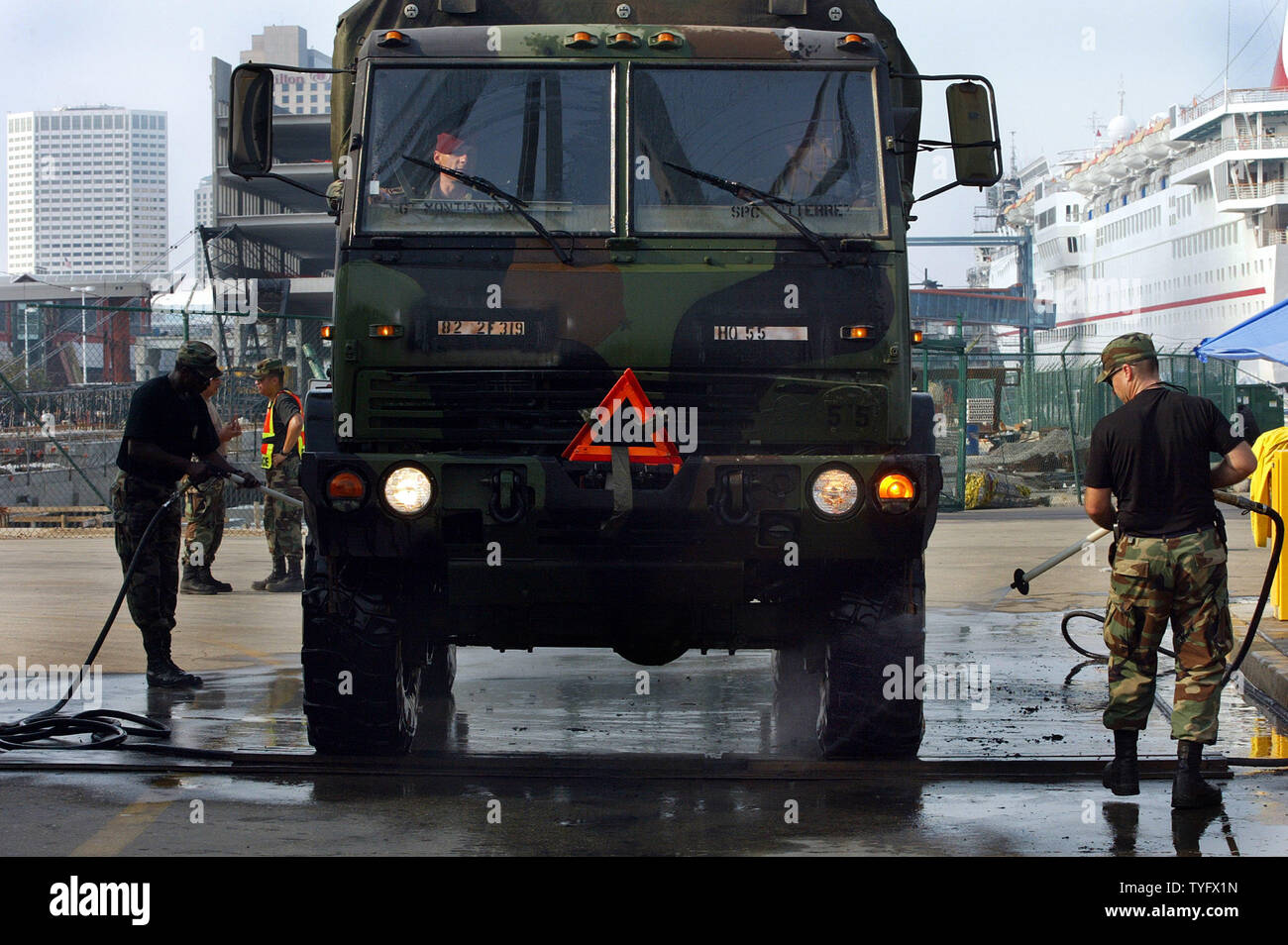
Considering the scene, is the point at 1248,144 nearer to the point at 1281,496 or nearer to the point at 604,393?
the point at 1281,496

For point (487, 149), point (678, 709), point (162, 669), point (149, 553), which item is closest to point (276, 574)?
point (149, 553)

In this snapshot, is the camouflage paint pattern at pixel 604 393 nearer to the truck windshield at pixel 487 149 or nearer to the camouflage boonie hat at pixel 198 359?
the truck windshield at pixel 487 149

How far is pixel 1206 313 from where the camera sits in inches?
2790

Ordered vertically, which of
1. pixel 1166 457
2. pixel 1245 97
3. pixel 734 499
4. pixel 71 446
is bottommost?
pixel 734 499

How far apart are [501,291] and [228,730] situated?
282 centimetres

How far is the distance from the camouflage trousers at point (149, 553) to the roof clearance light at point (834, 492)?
4.47 m

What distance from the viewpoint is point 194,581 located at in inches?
566

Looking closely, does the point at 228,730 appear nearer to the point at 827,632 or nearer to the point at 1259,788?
the point at 827,632

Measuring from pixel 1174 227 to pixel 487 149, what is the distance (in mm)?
72853

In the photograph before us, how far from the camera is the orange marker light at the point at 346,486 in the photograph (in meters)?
6.57

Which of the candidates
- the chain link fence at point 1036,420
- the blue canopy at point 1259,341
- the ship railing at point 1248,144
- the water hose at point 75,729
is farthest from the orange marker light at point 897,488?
the ship railing at point 1248,144

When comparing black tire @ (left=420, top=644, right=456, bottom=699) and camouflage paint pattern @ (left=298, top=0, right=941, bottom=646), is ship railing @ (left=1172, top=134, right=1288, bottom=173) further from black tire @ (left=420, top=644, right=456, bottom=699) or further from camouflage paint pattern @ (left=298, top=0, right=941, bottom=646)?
camouflage paint pattern @ (left=298, top=0, right=941, bottom=646)
